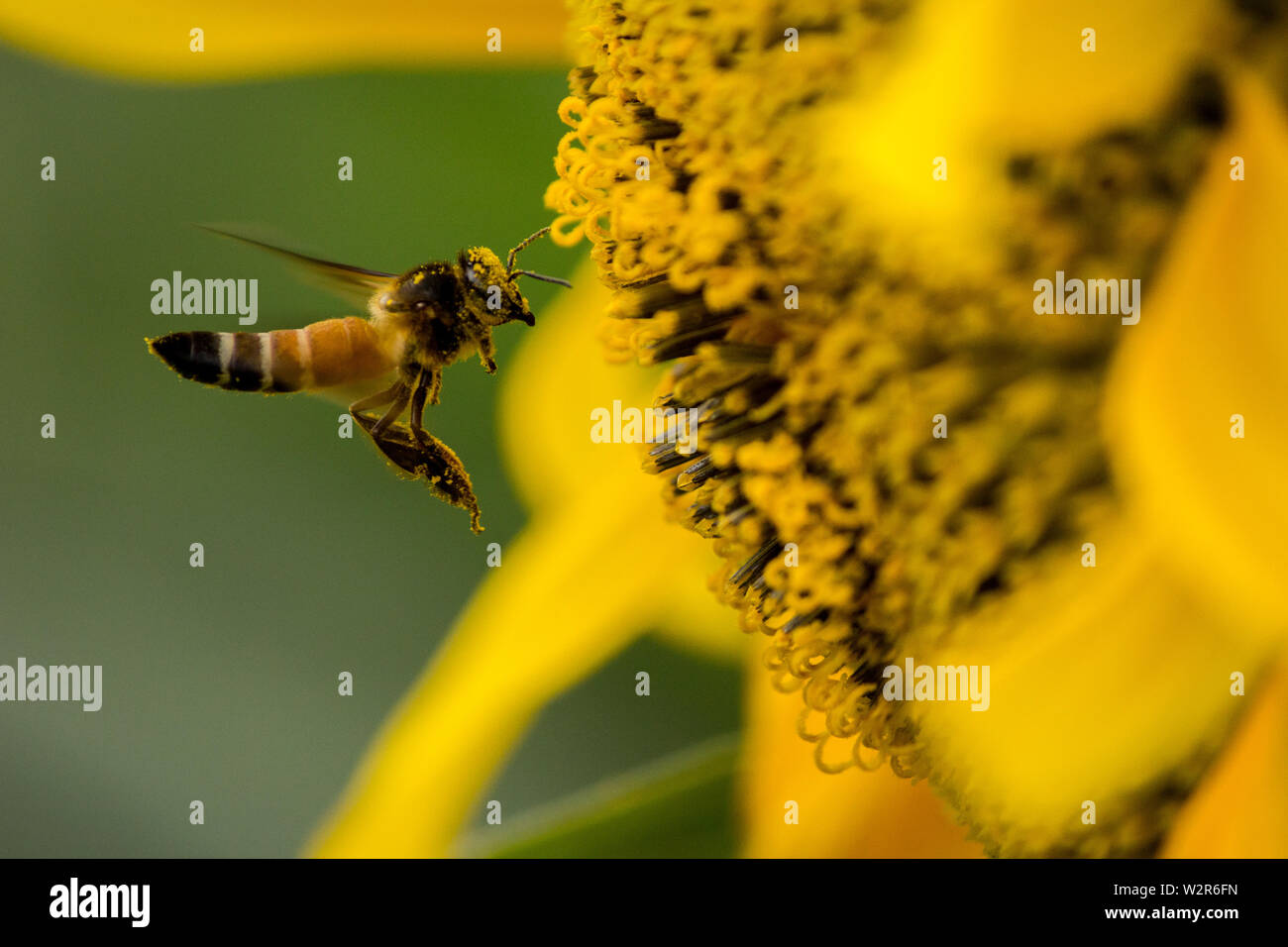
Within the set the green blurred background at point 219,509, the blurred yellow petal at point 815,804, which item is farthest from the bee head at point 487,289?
the blurred yellow petal at point 815,804

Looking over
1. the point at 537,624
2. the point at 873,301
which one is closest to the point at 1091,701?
the point at 873,301

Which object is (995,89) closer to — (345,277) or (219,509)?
(345,277)

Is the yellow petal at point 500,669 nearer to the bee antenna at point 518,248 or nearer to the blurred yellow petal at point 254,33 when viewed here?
the bee antenna at point 518,248

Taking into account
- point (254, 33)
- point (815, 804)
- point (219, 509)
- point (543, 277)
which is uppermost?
point (254, 33)

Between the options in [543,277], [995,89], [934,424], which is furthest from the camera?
[543,277]

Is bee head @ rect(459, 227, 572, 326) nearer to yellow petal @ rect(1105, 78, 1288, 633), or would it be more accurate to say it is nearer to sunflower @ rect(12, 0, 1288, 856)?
sunflower @ rect(12, 0, 1288, 856)

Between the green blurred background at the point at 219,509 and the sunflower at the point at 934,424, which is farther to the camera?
the green blurred background at the point at 219,509

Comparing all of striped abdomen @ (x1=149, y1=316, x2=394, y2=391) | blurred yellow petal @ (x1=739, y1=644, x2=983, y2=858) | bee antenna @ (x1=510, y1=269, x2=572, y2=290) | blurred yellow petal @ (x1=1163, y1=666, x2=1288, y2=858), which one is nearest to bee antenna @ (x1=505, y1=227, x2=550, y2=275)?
bee antenna @ (x1=510, y1=269, x2=572, y2=290)
